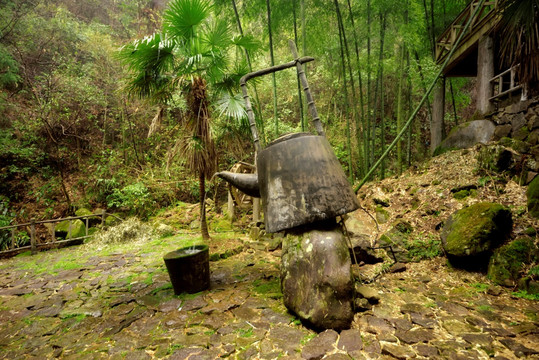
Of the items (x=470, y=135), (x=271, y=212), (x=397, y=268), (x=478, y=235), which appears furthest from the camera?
(x=470, y=135)

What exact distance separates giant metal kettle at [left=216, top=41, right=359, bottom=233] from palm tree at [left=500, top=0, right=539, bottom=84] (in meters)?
2.06

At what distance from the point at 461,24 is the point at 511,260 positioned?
603 centimetres

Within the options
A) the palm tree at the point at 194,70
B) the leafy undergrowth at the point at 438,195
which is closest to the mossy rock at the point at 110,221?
the palm tree at the point at 194,70

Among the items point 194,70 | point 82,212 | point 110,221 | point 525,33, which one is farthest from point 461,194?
point 82,212

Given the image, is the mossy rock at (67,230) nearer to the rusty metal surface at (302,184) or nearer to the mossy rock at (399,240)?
the rusty metal surface at (302,184)

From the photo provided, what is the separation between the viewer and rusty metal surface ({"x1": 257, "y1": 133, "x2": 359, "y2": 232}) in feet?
8.21

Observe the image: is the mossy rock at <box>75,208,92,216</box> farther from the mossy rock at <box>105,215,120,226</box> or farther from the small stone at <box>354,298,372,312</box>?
Result: the small stone at <box>354,298,372,312</box>

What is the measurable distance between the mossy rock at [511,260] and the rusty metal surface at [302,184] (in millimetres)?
1891

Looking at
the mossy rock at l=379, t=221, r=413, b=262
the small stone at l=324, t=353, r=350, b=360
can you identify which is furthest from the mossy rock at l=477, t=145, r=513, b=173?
the small stone at l=324, t=353, r=350, b=360

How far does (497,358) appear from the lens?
5.97 feet

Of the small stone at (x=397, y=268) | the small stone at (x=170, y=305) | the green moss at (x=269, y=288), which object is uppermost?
the small stone at (x=397, y=268)

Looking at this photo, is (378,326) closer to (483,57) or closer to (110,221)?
(483,57)

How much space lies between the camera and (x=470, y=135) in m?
5.36

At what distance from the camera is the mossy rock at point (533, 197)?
3.13m
